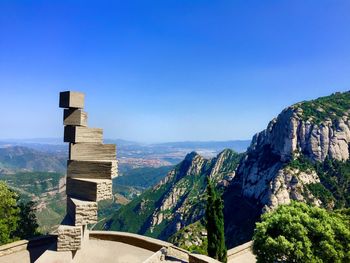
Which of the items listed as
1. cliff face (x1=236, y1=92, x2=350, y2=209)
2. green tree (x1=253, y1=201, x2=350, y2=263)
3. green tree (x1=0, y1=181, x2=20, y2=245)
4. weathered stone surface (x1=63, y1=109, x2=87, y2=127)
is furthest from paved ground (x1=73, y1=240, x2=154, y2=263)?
cliff face (x1=236, y1=92, x2=350, y2=209)

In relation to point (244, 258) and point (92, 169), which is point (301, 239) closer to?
point (244, 258)

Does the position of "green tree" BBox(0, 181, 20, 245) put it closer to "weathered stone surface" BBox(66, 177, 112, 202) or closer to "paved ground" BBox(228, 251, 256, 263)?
"weathered stone surface" BBox(66, 177, 112, 202)

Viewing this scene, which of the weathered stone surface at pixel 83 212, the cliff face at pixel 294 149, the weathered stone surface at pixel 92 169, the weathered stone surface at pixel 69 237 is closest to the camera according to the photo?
the weathered stone surface at pixel 69 237

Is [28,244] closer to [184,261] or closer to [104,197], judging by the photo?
[104,197]

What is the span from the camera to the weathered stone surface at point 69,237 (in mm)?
16481

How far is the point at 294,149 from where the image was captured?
140 m

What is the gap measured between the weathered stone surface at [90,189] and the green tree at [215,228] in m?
6.64

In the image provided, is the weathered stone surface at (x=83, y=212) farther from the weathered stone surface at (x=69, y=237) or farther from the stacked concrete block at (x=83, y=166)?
the weathered stone surface at (x=69, y=237)

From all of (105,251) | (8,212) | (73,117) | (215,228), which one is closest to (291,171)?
(215,228)

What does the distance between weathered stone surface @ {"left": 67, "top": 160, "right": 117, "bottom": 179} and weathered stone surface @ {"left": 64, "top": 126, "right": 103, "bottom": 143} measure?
4.55 feet

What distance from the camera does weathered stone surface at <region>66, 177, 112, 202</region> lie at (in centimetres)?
1769

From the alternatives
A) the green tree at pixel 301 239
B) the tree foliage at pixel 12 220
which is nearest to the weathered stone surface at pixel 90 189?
the green tree at pixel 301 239

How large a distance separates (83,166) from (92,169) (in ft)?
2.10

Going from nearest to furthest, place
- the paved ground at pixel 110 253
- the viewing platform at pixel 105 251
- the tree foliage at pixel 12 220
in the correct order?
the viewing platform at pixel 105 251
the paved ground at pixel 110 253
the tree foliage at pixel 12 220
